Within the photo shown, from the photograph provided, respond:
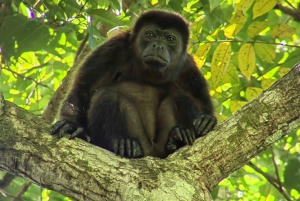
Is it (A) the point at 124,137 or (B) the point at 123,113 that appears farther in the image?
(B) the point at 123,113

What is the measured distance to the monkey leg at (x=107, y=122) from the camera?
3.48 meters

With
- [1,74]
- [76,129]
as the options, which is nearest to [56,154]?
[76,129]

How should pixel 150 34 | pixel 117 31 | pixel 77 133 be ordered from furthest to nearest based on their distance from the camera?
pixel 117 31, pixel 150 34, pixel 77 133

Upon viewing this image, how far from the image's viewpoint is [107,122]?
3535 mm

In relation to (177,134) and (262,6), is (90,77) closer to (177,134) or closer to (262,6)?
(177,134)

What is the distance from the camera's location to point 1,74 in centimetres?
496

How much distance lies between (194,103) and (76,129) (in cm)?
103

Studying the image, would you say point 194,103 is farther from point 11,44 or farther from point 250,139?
point 11,44

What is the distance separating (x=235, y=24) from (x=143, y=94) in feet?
3.04

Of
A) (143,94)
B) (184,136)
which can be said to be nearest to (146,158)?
(184,136)

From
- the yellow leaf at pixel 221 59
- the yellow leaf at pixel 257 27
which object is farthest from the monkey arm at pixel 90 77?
the yellow leaf at pixel 257 27

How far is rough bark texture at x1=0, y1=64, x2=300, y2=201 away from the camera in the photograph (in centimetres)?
270

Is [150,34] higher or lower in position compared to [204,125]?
higher

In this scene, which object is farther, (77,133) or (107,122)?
(107,122)
